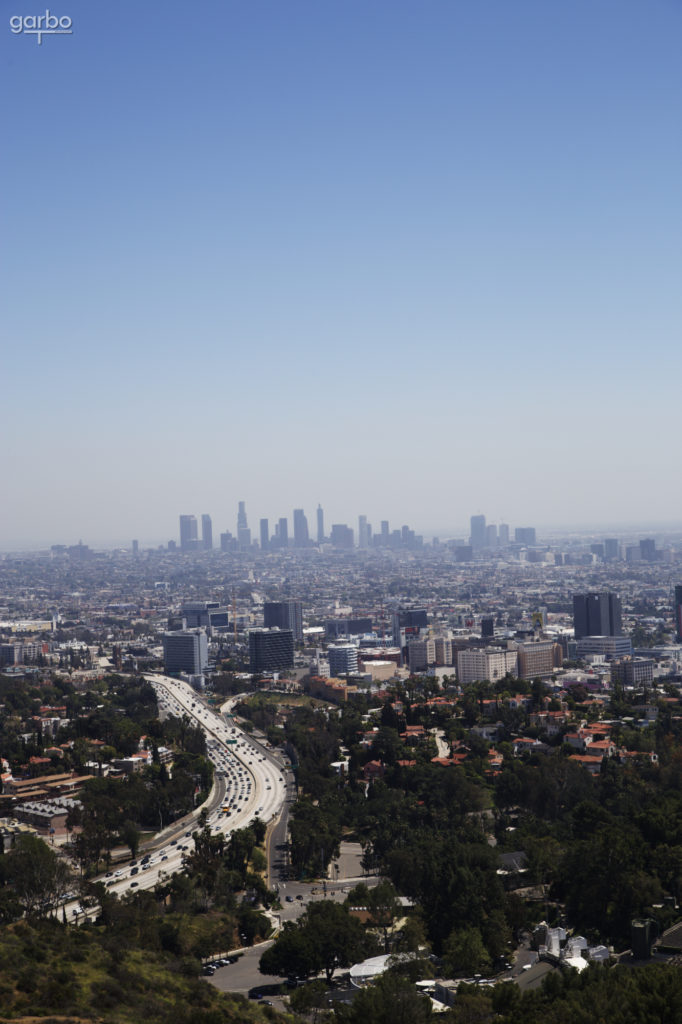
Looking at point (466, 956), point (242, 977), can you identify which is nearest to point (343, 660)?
point (242, 977)

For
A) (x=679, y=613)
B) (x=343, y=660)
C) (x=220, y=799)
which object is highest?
(x=679, y=613)

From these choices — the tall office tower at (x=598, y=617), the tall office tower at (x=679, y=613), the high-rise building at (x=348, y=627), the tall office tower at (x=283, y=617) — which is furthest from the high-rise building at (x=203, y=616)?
the tall office tower at (x=679, y=613)

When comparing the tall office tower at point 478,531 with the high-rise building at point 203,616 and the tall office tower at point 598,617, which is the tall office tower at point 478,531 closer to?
the high-rise building at point 203,616

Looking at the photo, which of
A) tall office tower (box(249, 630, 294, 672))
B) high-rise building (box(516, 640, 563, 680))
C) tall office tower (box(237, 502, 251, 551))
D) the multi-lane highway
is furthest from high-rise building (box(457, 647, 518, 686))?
tall office tower (box(237, 502, 251, 551))

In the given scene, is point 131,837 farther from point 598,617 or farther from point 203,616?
point 203,616

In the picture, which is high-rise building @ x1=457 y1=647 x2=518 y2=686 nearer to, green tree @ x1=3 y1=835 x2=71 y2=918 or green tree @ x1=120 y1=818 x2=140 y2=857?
green tree @ x1=120 y1=818 x2=140 y2=857

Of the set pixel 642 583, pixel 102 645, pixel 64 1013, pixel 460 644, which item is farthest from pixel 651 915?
pixel 642 583

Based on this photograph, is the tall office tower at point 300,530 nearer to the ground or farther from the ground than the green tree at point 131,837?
farther from the ground
